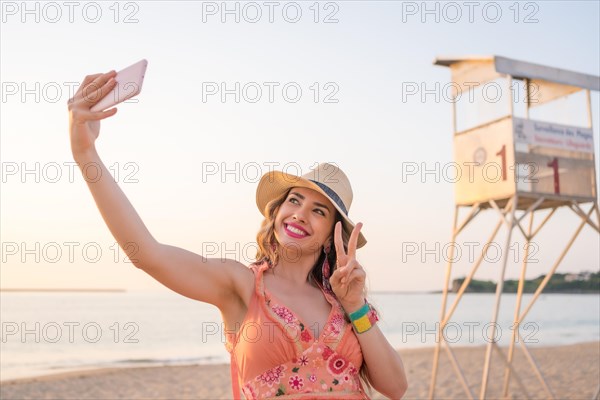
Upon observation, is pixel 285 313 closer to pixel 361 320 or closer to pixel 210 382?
pixel 361 320

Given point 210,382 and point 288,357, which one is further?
point 210,382

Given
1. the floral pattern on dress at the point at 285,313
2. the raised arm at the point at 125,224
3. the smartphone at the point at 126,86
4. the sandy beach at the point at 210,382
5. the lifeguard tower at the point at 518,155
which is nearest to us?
the smartphone at the point at 126,86

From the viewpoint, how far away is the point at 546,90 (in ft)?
30.6

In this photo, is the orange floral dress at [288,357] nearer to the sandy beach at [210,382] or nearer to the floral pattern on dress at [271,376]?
the floral pattern on dress at [271,376]

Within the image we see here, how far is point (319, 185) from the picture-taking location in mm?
3037

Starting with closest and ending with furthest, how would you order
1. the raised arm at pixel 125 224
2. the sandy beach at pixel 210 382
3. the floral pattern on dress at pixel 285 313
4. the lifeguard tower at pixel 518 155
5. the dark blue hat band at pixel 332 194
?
the raised arm at pixel 125 224 < the floral pattern on dress at pixel 285 313 < the dark blue hat band at pixel 332 194 < the lifeguard tower at pixel 518 155 < the sandy beach at pixel 210 382

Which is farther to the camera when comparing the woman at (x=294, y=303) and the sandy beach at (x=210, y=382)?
the sandy beach at (x=210, y=382)

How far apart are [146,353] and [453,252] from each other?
16.9 meters

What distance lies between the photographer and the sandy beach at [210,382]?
520 inches

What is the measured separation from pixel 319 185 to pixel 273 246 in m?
0.34

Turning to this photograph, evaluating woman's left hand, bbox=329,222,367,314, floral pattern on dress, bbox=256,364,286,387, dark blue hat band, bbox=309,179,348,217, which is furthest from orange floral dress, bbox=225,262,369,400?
dark blue hat band, bbox=309,179,348,217

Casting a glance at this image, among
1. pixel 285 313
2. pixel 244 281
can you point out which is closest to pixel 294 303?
pixel 285 313

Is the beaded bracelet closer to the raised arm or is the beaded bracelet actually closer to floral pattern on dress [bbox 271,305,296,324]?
floral pattern on dress [bbox 271,305,296,324]

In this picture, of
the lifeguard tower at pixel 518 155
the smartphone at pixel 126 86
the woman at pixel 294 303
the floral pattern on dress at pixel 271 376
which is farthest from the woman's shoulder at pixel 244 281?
the lifeguard tower at pixel 518 155
